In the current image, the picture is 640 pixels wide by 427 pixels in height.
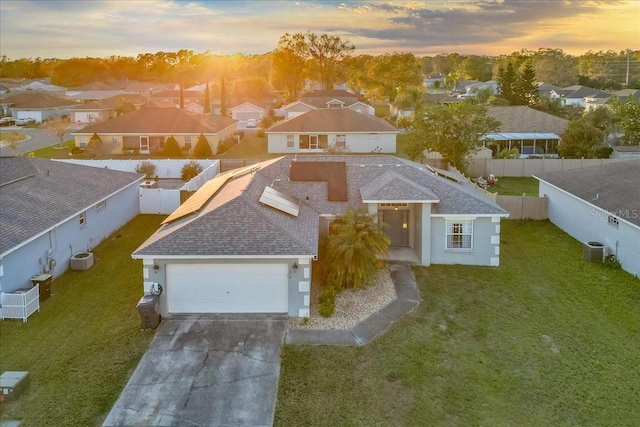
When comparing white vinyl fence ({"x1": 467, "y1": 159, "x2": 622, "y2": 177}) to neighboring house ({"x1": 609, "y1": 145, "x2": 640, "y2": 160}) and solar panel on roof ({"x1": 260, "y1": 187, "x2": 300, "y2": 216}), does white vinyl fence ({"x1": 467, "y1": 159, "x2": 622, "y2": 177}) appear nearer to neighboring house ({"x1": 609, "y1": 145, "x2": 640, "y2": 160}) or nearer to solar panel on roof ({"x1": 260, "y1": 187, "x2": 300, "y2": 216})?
neighboring house ({"x1": 609, "y1": 145, "x2": 640, "y2": 160})

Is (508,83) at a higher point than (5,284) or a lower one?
higher

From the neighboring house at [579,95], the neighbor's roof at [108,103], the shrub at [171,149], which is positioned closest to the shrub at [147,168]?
the shrub at [171,149]

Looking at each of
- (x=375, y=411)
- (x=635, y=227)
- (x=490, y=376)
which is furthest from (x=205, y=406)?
(x=635, y=227)

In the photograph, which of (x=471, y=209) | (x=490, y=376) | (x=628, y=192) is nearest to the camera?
(x=490, y=376)

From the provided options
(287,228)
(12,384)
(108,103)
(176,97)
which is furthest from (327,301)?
(176,97)

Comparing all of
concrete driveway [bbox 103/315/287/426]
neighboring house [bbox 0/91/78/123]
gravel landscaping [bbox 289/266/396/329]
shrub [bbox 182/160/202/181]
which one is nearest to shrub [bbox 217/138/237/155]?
shrub [bbox 182/160/202/181]

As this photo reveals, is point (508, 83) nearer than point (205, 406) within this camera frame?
No

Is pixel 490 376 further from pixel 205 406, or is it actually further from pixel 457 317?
pixel 205 406

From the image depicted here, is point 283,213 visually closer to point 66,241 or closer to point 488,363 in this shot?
point 488,363
